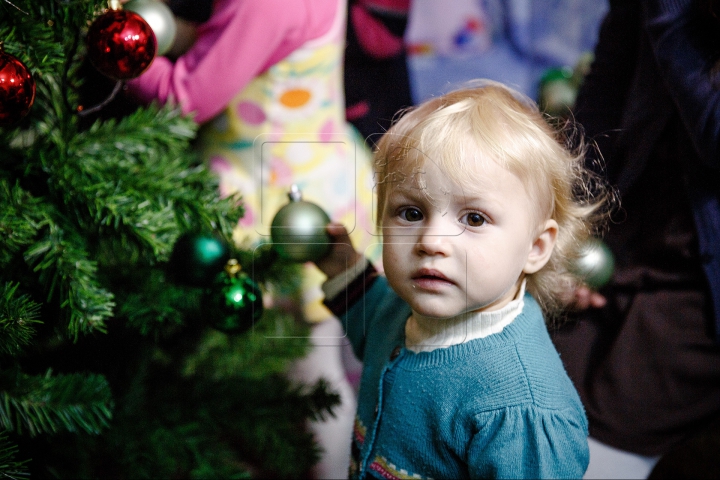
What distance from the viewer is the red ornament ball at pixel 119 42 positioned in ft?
1.78

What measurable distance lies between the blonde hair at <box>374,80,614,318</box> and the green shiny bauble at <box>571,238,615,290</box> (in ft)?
0.18

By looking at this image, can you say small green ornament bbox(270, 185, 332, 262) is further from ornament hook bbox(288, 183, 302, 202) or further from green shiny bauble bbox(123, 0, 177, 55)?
green shiny bauble bbox(123, 0, 177, 55)

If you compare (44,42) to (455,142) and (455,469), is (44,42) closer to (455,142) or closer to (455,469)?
(455,142)

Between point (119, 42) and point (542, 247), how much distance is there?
421 mm

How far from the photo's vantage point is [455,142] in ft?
1.68

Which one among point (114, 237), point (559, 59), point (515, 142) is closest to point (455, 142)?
point (515, 142)

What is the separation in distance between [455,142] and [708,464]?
0.47m

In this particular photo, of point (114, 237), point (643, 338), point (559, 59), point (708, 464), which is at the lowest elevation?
point (708, 464)

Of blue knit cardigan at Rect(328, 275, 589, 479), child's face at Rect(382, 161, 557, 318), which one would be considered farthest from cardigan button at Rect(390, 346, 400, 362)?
child's face at Rect(382, 161, 557, 318)

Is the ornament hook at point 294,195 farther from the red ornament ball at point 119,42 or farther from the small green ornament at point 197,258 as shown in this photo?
the red ornament ball at point 119,42

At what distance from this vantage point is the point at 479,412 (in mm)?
536

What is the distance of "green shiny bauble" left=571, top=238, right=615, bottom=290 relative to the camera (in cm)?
66

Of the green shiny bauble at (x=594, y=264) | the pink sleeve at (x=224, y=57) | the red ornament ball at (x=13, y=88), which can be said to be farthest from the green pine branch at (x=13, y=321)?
the green shiny bauble at (x=594, y=264)

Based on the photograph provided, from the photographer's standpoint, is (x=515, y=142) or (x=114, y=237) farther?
(x=114, y=237)
